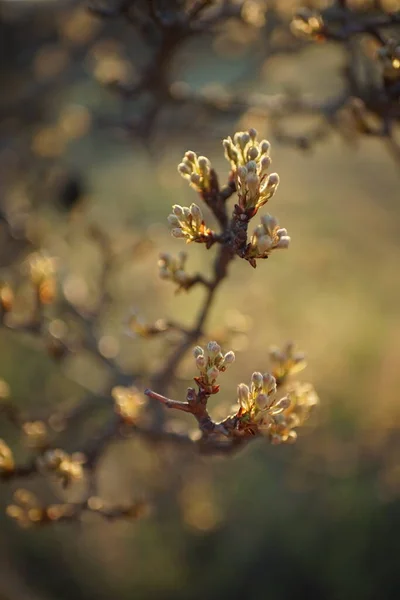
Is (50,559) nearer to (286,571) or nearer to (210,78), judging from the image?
(286,571)

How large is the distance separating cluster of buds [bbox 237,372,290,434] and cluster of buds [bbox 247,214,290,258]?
29 cm

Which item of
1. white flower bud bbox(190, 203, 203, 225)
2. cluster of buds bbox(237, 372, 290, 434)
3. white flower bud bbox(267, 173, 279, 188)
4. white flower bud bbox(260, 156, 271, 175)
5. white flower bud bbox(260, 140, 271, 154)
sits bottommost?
cluster of buds bbox(237, 372, 290, 434)

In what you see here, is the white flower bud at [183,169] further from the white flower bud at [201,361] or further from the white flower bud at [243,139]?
the white flower bud at [201,361]

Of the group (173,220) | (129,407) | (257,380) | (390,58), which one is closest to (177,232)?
(173,220)

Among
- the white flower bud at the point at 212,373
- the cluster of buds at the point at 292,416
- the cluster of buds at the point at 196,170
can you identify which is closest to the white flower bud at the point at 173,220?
the cluster of buds at the point at 196,170

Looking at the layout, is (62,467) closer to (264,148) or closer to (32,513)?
(32,513)

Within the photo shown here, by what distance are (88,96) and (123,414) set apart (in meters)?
6.31

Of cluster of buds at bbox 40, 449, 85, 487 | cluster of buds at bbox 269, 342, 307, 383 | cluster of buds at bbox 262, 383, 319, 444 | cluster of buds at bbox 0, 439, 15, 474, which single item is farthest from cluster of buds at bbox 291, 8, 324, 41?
cluster of buds at bbox 0, 439, 15, 474

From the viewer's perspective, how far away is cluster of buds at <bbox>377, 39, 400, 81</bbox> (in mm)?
1691

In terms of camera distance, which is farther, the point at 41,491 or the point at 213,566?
the point at 41,491

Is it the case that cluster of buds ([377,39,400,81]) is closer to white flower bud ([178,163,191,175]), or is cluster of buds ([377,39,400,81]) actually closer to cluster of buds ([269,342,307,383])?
white flower bud ([178,163,191,175])

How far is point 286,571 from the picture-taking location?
4094 mm

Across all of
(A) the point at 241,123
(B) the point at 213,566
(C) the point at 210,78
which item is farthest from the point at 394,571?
(C) the point at 210,78

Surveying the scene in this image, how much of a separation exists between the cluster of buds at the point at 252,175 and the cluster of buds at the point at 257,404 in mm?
392
